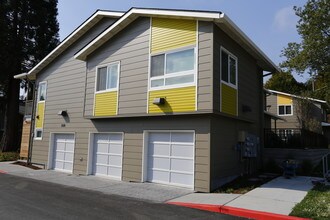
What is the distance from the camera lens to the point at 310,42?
83.4 ft

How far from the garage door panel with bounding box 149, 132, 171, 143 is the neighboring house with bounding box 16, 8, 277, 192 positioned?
0.13 feet

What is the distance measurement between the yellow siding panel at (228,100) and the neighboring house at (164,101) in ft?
0.13

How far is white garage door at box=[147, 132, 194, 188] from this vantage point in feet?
36.4

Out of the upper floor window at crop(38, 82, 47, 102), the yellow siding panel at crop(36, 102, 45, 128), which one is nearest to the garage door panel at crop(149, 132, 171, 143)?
the yellow siding panel at crop(36, 102, 45, 128)

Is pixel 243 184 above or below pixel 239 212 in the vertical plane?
above

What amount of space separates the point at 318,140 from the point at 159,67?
12.6 m

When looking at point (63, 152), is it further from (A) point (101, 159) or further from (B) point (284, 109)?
(B) point (284, 109)

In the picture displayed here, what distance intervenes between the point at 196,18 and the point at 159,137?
4753mm

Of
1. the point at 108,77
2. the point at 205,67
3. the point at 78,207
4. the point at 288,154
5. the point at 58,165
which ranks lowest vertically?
the point at 78,207

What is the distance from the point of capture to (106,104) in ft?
45.3

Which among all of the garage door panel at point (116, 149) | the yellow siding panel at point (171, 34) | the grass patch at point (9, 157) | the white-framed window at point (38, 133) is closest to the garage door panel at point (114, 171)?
the garage door panel at point (116, 149)

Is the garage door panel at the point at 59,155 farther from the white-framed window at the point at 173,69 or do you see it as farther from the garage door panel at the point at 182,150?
the garage door panel at the point at 182,150

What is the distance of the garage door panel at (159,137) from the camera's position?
1190cm

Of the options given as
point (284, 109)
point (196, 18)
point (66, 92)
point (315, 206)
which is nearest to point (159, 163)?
point (196, 18)
